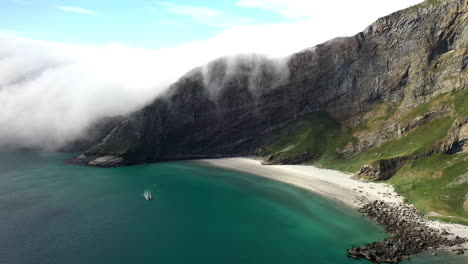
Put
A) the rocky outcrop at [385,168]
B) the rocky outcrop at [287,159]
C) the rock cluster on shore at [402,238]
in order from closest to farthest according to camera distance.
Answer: the rock cluster on shore at [402,238] → the rocky outcrop at [385,168] → the rocky outcrop at [287,159]

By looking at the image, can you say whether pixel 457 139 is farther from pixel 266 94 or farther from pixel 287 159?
pixel 266 94

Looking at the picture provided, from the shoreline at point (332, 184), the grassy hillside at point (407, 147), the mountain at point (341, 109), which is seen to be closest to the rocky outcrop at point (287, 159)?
the mountain at point (341, 109)

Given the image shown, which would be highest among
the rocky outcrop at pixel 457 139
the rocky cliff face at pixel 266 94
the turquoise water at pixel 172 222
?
the rocky cliff face at pixel 266 94

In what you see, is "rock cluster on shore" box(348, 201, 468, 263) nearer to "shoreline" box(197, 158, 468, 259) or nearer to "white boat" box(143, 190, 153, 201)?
"shoreline" box(197, 158, 468, 259)

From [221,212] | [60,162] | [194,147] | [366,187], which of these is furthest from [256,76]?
[60,162]

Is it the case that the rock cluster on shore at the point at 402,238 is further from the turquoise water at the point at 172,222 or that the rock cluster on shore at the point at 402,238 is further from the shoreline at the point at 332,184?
the turquoise water at the point at 172,222

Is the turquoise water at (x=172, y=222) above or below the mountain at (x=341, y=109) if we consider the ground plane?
below

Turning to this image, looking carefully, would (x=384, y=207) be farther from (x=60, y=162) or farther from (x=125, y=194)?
(x=60, y=162)

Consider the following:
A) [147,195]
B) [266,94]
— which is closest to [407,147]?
[266,94]
